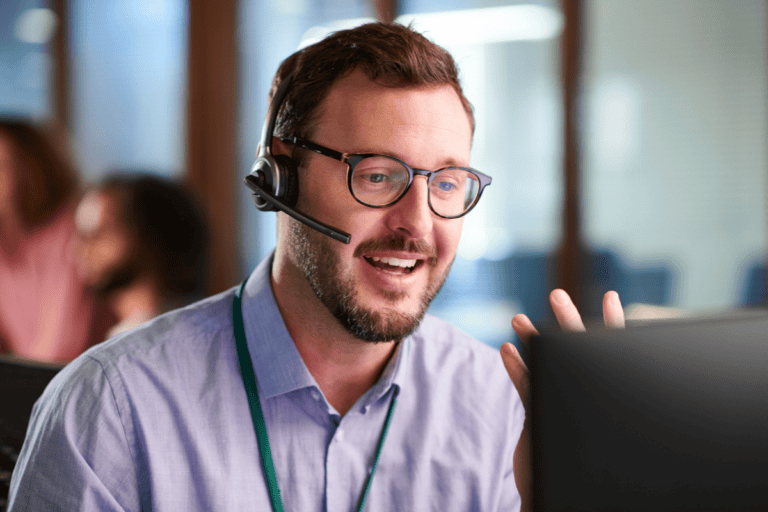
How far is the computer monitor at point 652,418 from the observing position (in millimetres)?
457

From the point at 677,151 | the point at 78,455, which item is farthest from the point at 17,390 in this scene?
the point at 677,151

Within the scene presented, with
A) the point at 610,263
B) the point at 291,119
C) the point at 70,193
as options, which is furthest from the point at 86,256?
the point at 610,263

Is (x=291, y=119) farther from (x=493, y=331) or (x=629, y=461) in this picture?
(x=493, y=331)

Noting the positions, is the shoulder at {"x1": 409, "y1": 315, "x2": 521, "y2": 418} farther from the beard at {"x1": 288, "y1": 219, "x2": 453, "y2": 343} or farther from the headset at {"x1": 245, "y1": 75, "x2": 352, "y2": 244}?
the headset at {"x1": 245, "y1": 75, "x2": 352, "y2": 244}

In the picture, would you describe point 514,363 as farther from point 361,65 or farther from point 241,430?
point 361,65

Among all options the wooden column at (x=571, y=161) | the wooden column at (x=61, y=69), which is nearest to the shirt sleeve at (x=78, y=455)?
the wooden column at (x=571, y=161)

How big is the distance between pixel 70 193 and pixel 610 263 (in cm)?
279

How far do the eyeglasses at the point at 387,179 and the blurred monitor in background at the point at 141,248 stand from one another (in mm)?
1441

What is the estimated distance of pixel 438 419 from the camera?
1.16 m

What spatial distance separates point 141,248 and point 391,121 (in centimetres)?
158

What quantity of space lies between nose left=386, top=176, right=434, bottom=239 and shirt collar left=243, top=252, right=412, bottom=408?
0.84ft

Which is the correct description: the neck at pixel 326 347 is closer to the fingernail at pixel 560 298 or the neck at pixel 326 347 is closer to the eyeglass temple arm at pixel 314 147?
the eyeglass temple arm at pixel 314 147

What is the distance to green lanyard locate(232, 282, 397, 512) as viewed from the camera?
99 cm

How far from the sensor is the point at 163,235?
93.1 inches
